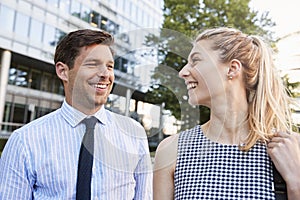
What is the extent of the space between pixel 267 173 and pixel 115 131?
52 centimetres

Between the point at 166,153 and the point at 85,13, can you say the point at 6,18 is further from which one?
the point at 166,153

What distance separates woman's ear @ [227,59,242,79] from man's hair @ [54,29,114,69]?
1.30ft

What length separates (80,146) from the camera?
3.87 ft

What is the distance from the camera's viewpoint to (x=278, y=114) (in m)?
1.12

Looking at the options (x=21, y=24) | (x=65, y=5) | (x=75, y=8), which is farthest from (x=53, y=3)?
(x=21, y=24)

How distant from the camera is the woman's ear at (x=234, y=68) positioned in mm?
1104


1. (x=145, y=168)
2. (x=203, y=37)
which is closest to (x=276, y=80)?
(x=203, y=37)

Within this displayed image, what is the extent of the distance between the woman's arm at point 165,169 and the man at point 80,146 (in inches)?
2.3

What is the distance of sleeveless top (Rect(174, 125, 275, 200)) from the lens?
1070mm

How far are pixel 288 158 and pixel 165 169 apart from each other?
1.37ft

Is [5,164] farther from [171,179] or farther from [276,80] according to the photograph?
[276,80]

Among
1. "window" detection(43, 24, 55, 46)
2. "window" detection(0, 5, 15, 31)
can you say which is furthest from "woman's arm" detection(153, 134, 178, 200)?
"window" detection(43, 24, 55, 46)

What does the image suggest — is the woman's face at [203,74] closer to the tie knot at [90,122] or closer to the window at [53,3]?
the tie knot at [90,122]

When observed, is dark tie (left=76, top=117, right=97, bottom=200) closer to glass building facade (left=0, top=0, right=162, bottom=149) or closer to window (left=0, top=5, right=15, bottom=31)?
glass building facade (left=0, top=0, right=162, bottom=149)
